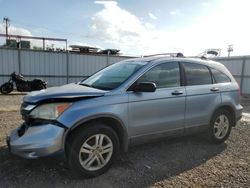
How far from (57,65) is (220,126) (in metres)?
15.4

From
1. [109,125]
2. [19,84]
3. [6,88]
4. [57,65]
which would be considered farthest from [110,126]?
[57,65]

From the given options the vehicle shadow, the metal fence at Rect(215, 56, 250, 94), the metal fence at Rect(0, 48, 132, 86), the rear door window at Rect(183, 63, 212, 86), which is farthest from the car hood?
the metal fence at Rect(215, 56, 250, 94)

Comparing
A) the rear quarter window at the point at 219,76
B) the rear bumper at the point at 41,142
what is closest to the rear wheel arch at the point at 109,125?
the rear bumper at the point at 41,142

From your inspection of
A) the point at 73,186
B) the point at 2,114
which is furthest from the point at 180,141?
the point at 2,114

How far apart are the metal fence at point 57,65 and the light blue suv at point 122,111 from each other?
13499mm

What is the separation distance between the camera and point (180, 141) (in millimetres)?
5395

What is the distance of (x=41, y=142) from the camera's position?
3.23m

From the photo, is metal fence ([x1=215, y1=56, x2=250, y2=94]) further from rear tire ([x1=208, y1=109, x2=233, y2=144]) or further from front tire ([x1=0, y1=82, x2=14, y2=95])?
front tire ([x1=0, y1=82, x2=14, y2=95])

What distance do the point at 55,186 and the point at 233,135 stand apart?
4.42 meters

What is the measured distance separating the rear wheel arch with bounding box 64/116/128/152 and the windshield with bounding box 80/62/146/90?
1.61 ft

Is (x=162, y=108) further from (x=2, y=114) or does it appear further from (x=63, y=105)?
(x=2, y=114)

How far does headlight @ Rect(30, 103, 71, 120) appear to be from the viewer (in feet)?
10.9

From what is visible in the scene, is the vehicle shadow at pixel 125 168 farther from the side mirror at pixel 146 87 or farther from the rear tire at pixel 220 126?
the side mirror at pixel 146 87

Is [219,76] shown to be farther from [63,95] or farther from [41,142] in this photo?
[41,142]
